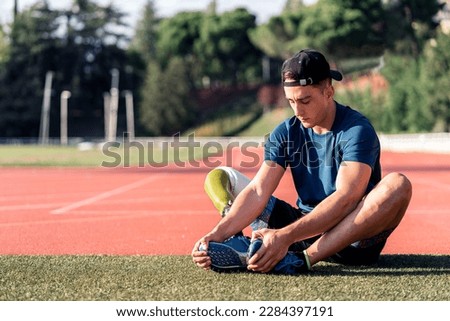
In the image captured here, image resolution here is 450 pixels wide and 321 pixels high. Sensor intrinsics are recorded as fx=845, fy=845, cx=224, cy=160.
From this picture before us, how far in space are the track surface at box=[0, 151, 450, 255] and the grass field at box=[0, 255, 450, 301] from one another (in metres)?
0.97

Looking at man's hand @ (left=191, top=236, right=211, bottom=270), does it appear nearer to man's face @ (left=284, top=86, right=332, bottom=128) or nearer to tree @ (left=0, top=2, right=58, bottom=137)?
man's face @ (left=284, top=86, right=332, bottom=128)

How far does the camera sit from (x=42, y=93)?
2837 inches

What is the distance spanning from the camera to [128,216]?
9.69 m

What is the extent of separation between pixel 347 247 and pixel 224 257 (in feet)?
2.74

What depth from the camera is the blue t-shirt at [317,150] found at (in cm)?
503

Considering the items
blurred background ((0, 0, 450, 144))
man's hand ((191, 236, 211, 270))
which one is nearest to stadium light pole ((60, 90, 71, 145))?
blurred background ((0, 0, 450, 144))

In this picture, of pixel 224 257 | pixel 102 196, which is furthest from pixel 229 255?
pixel 102 196

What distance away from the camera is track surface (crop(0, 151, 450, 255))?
694 centimetres

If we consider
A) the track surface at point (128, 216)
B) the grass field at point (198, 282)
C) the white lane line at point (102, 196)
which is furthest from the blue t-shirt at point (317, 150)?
the white lane line at point (102, 196)

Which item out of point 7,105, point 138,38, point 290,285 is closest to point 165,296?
point 290,285

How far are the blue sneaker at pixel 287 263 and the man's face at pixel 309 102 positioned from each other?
770 mm

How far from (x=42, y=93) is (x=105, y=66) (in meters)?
6.26
